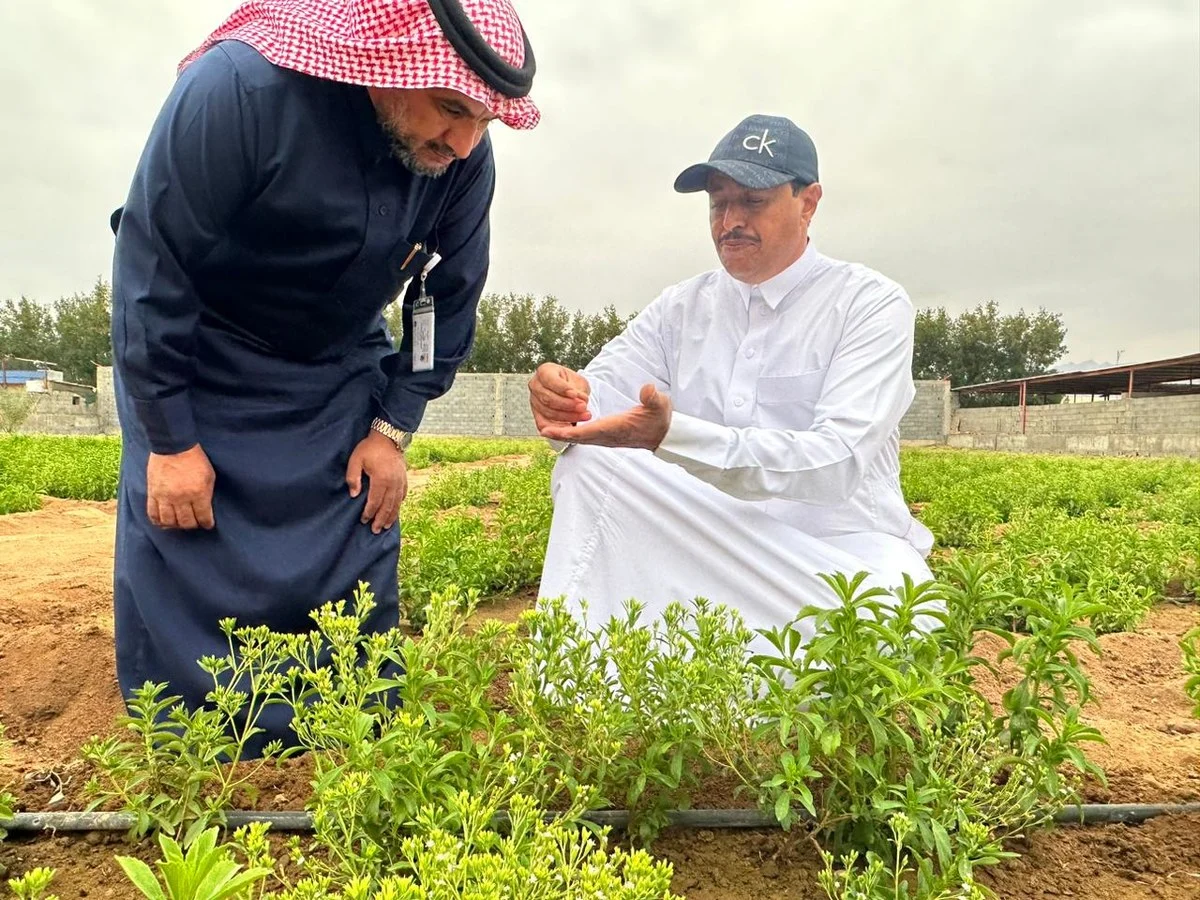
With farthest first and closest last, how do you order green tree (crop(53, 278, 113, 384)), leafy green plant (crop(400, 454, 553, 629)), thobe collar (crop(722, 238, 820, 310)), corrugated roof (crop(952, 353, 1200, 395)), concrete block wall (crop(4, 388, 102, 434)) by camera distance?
green tree (crop(53, 278, 113, 384))
concrete block wall (crop(4, 388, 102, 434))
corrugated roof (crop(952, 353, 1200, 395))
leafy green plant (crop(400, 454, 553, 629))
thobe collar (crop(722, 238, 820, 310))

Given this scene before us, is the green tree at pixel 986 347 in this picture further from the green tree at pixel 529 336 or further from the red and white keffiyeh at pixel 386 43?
the red and white keffiyeh at pixel 386 43

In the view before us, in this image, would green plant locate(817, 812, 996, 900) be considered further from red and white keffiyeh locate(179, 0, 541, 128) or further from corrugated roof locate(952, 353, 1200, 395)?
corrugated roof locate(952, 353, 1200, 395)

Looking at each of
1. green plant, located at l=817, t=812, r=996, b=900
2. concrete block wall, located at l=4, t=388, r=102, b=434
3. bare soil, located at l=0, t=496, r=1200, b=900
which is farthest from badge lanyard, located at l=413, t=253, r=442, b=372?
concrete block wall, located at l=4, t=388, r=102, b=434

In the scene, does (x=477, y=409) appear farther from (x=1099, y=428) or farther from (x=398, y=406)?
(x=398, y=406)

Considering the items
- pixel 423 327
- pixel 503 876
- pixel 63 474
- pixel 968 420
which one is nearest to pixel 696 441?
pixel 423 327


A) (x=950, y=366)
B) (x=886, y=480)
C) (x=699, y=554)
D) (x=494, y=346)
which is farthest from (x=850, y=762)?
(x=950, y=366)

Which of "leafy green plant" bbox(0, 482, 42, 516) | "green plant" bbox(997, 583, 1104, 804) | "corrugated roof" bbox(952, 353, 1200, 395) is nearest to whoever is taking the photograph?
"green plant" bbox(997, 583, 1104, 804)

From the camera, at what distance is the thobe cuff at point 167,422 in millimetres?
2064

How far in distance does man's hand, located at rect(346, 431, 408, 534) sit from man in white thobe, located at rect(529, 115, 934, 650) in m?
0.44

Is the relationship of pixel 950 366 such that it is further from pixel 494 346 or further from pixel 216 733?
pixel 216 733

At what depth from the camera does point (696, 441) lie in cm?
214

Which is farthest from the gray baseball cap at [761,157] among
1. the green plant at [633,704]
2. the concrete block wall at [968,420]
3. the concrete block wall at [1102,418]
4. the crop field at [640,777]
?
the concrete block wall at [1102,418]

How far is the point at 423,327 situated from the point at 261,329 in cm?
43

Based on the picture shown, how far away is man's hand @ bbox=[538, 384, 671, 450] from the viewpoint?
208 centimetres
